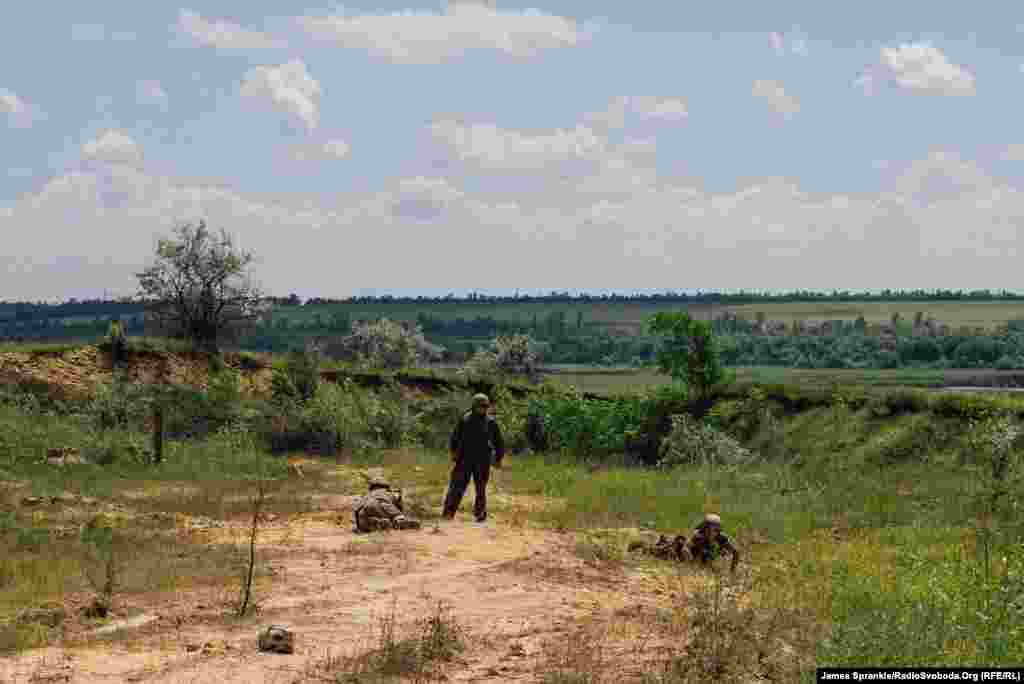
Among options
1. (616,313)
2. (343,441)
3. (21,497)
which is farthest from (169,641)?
(616,313)

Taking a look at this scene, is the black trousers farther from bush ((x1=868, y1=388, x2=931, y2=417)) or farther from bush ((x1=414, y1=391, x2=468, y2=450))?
bush ((x1=868, y1=388, x2=931, y2=417))

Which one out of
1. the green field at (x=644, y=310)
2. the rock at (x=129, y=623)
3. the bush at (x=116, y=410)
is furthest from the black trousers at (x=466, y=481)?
the green field at (x=644, y=310)

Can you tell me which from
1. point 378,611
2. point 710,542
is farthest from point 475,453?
point 378,611

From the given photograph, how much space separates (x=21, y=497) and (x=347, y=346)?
164ft

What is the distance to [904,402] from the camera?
28609mm

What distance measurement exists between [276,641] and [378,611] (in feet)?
5.14

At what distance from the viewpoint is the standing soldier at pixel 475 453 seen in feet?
53.5

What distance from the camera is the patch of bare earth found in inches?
342

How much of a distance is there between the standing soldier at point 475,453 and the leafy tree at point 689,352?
59.7 ft

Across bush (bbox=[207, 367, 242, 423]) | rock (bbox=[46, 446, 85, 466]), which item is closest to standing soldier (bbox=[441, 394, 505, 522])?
rock (bbox=[46, 446, 85, 466])

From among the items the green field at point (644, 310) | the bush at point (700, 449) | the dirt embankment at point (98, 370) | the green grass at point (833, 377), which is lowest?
the green grass at point (833, 377)

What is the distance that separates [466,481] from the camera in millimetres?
16422

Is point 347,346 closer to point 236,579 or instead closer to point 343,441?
point 343,441

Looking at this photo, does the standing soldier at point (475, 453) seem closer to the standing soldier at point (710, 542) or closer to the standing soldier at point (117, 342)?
the standing soldier at point (710, 542)
